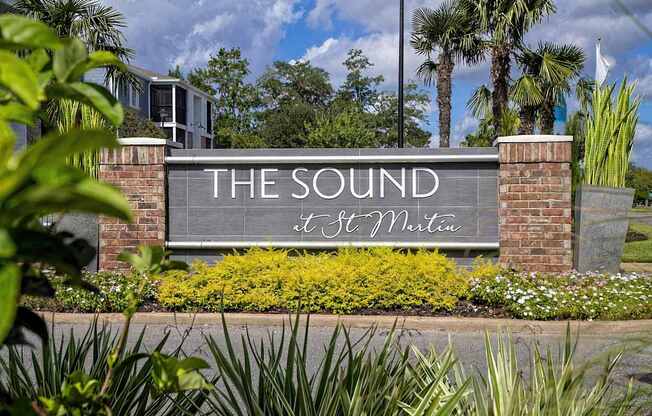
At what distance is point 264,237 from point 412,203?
228 cm

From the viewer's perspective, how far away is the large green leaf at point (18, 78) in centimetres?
87

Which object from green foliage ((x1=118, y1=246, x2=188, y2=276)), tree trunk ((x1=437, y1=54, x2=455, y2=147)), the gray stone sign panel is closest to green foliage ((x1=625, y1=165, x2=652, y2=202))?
green foliage ((x1=118, y1=246, x2=188, y2=276))

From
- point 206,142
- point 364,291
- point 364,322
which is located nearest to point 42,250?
point 364,322

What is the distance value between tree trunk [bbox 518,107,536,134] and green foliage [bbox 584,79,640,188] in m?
13.9

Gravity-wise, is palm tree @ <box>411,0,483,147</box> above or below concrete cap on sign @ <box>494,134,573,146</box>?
above

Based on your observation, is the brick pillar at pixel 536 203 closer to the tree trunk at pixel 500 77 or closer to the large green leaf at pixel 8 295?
the large green leaf at pixel 8 295

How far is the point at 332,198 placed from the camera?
36.4 ft

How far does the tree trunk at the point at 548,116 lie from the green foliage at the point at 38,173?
2548 cm

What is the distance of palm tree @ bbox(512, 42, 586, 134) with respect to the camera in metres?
24.3

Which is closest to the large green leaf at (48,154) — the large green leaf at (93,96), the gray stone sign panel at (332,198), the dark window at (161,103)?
the large green leaf at (93,96)

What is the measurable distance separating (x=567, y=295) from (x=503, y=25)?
1828cm

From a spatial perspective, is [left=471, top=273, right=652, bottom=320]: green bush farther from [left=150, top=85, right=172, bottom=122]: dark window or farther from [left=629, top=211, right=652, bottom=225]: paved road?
[left=150, top=85, right=172, bottom=122]: dark window

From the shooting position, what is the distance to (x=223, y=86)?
64.2 meters

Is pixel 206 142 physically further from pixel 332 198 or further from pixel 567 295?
pixel 567 295
